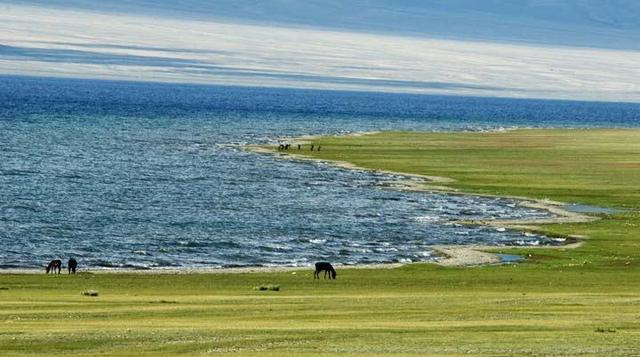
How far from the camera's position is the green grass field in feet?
98.9

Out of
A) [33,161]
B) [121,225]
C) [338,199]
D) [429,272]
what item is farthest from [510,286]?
[33,161]

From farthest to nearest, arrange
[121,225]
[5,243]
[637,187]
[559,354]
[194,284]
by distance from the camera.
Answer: [637,187], [121,225], [5,243], [194,284], [559,354]

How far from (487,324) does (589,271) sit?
16.9m

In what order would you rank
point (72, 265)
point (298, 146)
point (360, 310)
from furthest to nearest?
point (298, 146) → point (72, 265) → point (360, 310)

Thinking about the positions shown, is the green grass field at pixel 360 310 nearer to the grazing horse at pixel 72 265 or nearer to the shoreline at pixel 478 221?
the grazing horse at pixel 72 265

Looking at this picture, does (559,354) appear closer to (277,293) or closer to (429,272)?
(277,293)

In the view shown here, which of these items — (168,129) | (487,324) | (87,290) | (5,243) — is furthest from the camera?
(168,129)

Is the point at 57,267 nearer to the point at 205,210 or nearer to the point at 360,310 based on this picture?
the point at 360,310

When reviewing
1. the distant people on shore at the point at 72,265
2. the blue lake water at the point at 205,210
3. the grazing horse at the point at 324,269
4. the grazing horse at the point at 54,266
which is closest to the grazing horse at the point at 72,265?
→ the distant people on shore at the point at 72,265

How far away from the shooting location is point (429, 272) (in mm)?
49844

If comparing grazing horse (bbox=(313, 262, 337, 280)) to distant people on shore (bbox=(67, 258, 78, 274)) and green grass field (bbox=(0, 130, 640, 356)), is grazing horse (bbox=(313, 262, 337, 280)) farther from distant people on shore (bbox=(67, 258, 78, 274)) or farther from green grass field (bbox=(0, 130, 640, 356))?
distant people on shore (bbox=(67, 258, 78, 274))

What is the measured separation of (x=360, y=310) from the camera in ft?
120

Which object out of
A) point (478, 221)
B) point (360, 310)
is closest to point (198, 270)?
point (360, 310)

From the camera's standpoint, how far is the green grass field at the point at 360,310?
3014 centimetres
